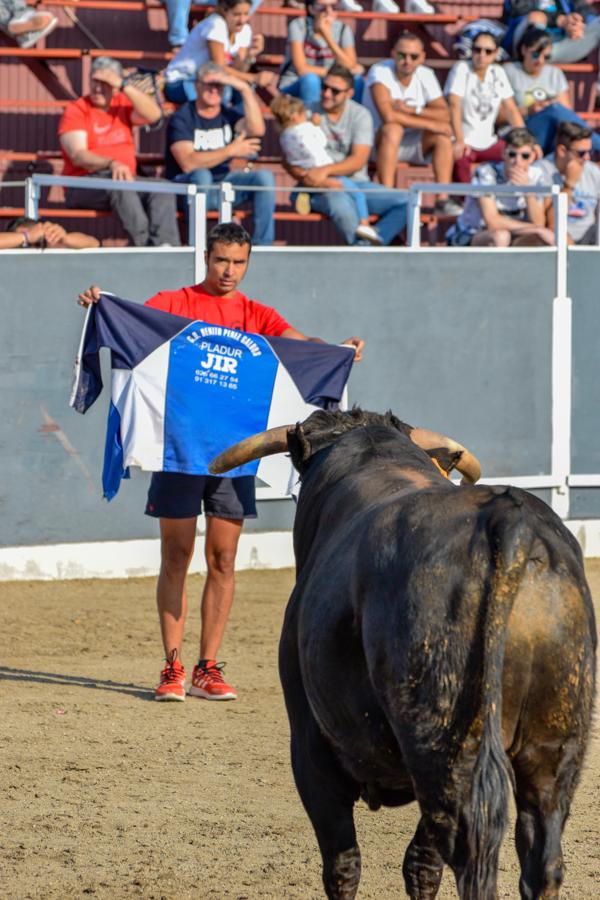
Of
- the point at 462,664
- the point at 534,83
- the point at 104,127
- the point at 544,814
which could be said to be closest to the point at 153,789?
the point at 544,814

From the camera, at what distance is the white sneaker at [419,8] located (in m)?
14.4

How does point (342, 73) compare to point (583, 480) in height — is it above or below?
above

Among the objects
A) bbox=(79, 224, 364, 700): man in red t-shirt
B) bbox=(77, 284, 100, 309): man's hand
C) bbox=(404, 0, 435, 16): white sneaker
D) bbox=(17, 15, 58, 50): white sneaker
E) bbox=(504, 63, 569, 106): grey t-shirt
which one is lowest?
bbox=(79, 224, 364, 700): man in red t-shirt

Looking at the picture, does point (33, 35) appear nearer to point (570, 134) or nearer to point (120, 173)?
point (120, 173)

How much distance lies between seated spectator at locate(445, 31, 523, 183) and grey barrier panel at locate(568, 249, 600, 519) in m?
2.40

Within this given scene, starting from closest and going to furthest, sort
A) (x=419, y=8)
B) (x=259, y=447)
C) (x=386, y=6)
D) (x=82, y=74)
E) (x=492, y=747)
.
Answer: (x=492, y=747), (x=259, y=447), (x=82, y=74), (x=386, y=6), (x=419, y=8)

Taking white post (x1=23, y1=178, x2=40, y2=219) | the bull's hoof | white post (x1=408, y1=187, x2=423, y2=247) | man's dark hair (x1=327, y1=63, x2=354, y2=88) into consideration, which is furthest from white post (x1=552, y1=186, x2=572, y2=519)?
the bull's hoof

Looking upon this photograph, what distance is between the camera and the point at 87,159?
11.0m

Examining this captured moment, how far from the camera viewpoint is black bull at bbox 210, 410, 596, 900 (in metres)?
3.26

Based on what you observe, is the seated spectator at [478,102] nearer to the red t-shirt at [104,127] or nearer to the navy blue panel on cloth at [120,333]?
the red t-shirt at [104,127]

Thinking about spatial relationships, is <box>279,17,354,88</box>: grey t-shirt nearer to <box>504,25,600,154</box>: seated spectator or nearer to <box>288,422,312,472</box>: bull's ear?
<box>504,25,600,154</box>: seated spectator

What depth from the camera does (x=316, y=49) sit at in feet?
42.2

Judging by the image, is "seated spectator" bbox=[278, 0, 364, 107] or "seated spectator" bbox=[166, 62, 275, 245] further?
"seated spectator" bbox=[278, 0, 364, 107]

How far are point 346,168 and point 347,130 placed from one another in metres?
0.35
